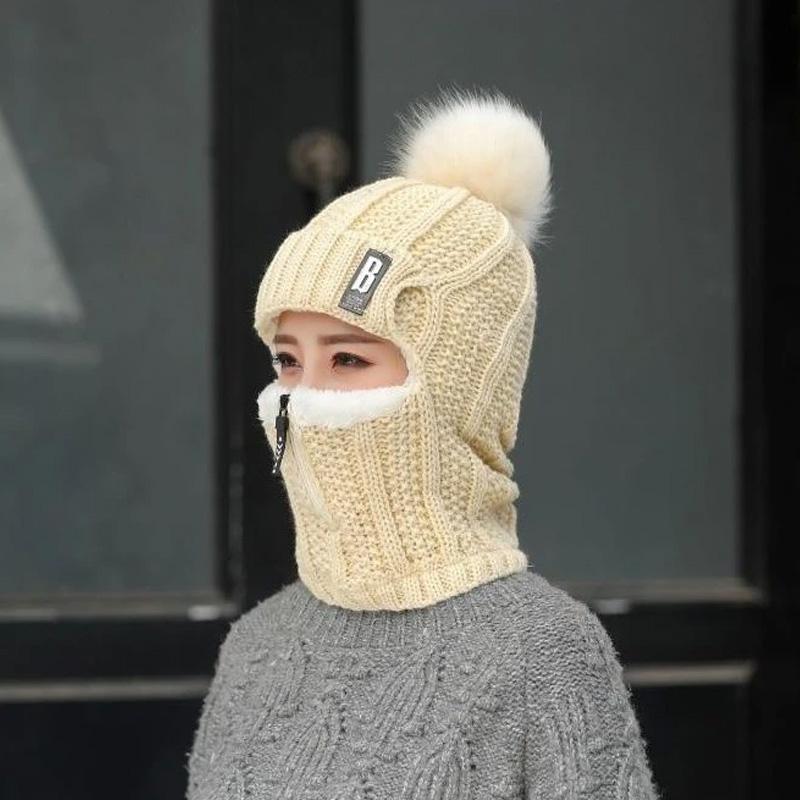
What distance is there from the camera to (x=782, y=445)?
341 centimetres

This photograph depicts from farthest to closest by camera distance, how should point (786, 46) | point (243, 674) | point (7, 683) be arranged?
1. point (786, 46)
2. point (7, 683)
3. point (243, 674)

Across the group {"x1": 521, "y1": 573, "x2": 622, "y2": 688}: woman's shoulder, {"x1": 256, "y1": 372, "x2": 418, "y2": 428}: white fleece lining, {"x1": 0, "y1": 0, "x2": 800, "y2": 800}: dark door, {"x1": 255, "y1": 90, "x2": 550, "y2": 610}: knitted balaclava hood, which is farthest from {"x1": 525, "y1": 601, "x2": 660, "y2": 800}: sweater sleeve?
{"x1": 0, "y1": 0, "x2": 800, "y2": 800}: dark door

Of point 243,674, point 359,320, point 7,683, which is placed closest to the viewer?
point 359,320

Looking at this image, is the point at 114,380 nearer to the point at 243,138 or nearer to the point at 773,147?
the point at 243,138

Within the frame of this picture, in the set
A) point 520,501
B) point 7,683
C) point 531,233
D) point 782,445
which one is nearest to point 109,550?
point 7,683

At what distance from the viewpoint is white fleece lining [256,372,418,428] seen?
1755 mm

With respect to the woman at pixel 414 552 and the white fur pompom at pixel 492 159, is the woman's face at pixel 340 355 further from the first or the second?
the white fur pompom at pixel 492 159

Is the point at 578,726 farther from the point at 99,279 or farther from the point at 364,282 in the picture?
the point at 99,279

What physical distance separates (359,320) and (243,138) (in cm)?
158

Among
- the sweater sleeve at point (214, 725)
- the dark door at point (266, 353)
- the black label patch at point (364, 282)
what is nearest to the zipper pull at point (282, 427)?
the black label patch at point (364, 282)

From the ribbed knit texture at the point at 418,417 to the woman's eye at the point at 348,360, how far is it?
5cm

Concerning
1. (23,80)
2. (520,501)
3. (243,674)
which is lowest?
(520,501)

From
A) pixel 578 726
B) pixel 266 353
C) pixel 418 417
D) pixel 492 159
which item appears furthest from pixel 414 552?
pixel 266 353

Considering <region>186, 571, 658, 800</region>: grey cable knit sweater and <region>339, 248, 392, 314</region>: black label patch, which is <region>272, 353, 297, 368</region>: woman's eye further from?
<region>186, 571, 658, 800</region>: grey cable knit sweater
